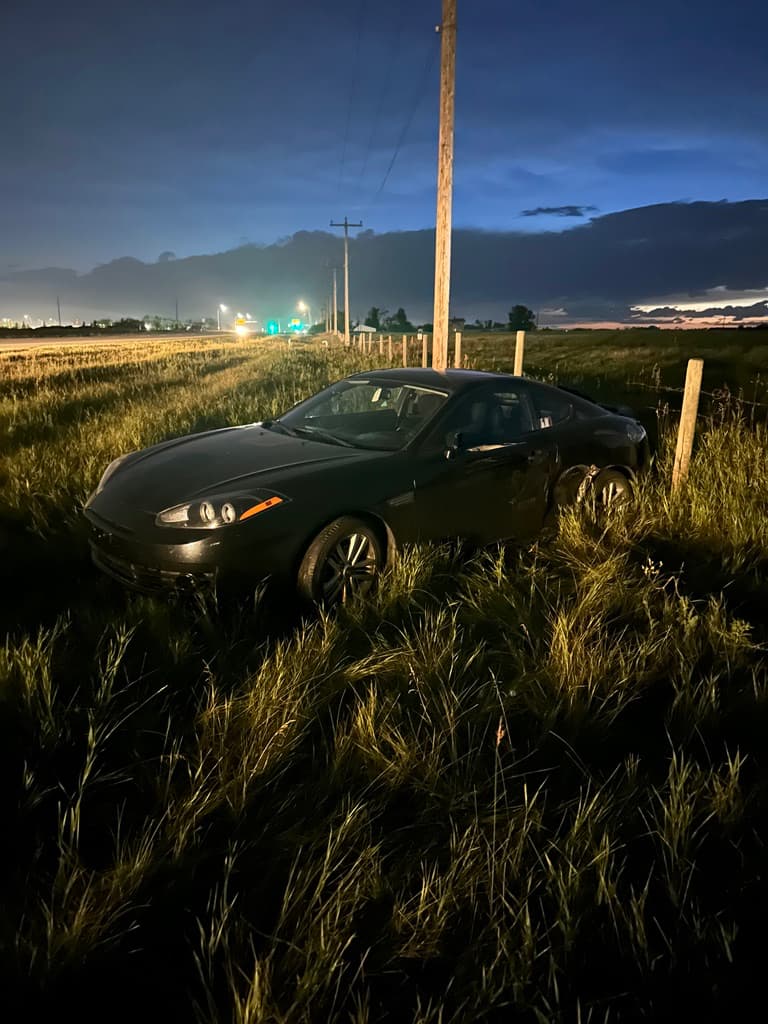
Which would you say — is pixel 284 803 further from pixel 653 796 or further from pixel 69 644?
pixel 69 644

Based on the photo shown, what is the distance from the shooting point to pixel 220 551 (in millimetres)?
3234

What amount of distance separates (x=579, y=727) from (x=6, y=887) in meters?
1.94

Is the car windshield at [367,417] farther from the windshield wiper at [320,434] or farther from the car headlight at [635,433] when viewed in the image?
the car headlight at [635,433]

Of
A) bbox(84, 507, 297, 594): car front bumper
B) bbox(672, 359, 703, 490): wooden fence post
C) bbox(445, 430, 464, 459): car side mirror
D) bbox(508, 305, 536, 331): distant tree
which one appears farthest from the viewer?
bbox(508, 305, 536, 331): distant tree

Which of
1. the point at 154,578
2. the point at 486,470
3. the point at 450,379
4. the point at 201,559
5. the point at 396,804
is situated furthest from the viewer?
the point at 450,379

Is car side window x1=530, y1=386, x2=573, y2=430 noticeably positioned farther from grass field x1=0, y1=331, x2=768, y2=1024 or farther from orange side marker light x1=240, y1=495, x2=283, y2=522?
orange side marker light x1=240, y1=495, x2=283, y2=522

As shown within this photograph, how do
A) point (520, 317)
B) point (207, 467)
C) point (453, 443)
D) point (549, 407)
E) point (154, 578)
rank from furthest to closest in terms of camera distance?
point (520, 317) < point (549, 407) < point (453, 443) < point (207, 467) < point (154, 578)

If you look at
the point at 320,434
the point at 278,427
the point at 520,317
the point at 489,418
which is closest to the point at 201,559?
the point at 320,434

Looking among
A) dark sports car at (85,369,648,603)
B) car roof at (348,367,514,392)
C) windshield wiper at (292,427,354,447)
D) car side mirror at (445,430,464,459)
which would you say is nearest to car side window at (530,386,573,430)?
dark sports car at (85,369,648,603)

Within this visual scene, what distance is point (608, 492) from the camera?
5.15m

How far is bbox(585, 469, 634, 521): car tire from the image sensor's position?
4.81 metres

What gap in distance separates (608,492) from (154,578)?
361 cm

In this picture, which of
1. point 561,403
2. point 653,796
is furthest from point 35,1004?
point 561,403

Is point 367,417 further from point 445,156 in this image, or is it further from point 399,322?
point 399,322
